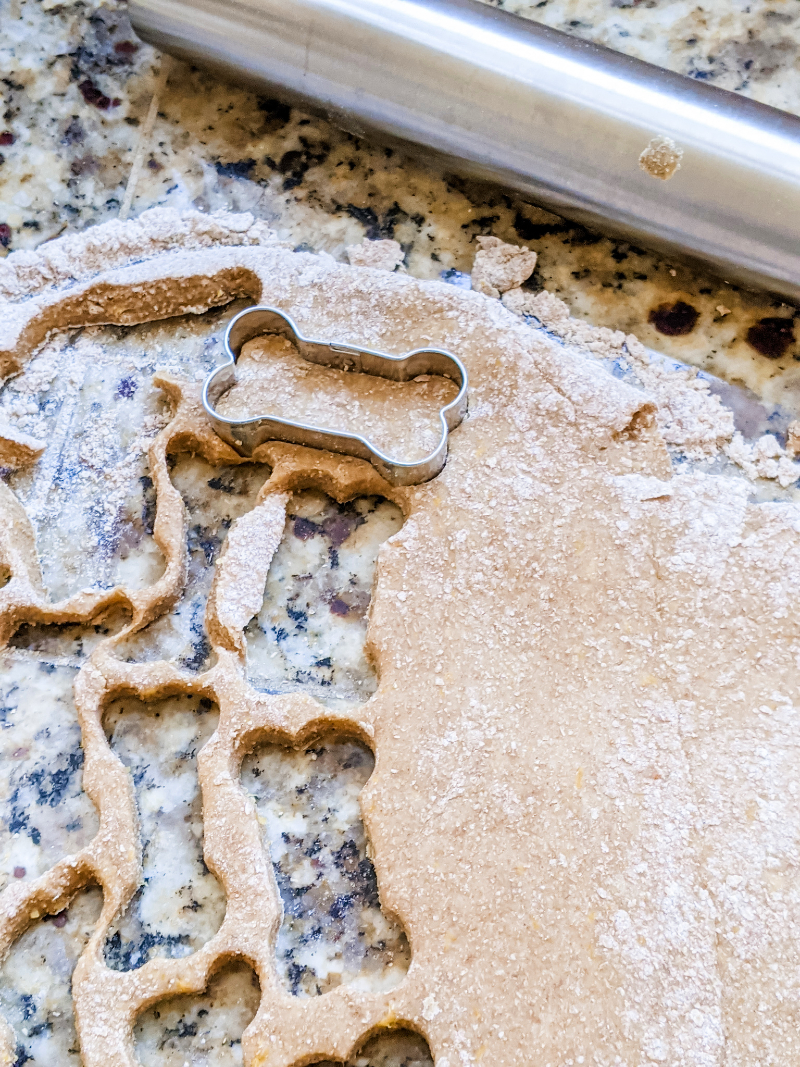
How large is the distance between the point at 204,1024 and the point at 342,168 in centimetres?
103

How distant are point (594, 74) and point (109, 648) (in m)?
0.86

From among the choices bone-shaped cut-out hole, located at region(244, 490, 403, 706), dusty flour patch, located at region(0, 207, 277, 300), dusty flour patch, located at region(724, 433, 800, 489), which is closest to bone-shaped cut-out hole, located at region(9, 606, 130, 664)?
bone-shaped cut-out hole, located at region(244, 490, 403, 706)

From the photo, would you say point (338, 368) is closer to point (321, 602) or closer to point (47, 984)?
point (321, 602)

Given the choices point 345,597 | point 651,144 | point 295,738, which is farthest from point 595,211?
point 295,738

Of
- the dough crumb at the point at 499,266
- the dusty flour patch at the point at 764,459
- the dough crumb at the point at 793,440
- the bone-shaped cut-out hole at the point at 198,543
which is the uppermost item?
the dough crumb at the point at 499,266

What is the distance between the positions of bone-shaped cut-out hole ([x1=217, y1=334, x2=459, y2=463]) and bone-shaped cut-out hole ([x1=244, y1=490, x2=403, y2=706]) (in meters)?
0.08

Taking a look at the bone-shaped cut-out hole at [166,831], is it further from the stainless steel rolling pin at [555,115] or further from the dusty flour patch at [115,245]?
the stainless steel rolling pin at [555,115]

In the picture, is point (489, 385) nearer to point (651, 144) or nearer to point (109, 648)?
point (651, 144)

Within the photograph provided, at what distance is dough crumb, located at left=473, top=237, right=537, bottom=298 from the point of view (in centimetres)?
104

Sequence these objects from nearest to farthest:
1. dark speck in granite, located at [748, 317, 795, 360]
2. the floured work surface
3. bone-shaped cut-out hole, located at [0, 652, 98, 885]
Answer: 1. the floured work surface
2. bone-shaped cut-out hole, located at [0, 652, 98, 885]
3. dark speck in granite, located at [748, 317, 795, 360]

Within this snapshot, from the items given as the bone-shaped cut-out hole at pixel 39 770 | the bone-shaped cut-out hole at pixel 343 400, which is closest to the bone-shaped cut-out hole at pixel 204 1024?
the bone-shaped cut-out hole at pixel 39 770

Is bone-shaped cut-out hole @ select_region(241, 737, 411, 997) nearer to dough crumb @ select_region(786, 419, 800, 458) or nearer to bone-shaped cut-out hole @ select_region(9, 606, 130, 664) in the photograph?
bone-shaped cut-out hole @ select_region(9, 606, 130, 664)

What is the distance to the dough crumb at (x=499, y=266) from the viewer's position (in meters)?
1.04

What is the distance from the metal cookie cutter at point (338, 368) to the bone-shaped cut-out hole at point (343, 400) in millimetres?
11
